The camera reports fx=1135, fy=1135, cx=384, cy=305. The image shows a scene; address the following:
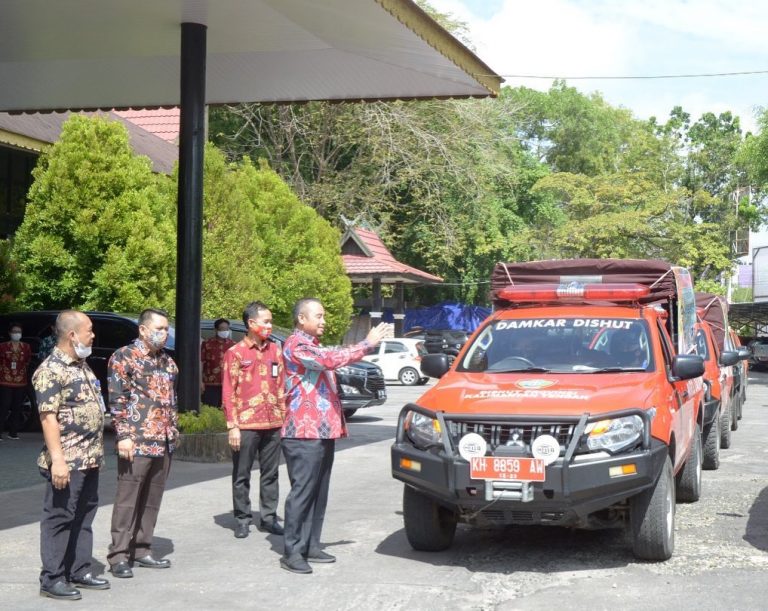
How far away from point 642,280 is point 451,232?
2967 centimetres

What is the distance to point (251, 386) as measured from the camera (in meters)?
8.88

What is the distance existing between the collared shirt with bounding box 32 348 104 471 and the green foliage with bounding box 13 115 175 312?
13.9 meters

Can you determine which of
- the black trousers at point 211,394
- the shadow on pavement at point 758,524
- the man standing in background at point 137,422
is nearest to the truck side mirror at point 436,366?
the man standing in background at point 137,422

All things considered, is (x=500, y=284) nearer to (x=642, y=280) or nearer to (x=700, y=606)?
(x=642, y=280)

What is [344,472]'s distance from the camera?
42.0ft

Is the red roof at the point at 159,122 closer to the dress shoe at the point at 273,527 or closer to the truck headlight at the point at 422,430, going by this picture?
the dress shoe at the point at 273,527

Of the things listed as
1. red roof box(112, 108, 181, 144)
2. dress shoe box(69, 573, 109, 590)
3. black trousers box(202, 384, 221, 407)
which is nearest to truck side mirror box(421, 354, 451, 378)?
dress shoe box(69, 573, 109, 590)

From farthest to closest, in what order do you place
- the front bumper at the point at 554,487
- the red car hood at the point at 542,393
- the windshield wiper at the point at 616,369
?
the windshield wiper at the point at 616,369 < the red car hood at the point at 542,393 < the front bumper at the point at 554,487

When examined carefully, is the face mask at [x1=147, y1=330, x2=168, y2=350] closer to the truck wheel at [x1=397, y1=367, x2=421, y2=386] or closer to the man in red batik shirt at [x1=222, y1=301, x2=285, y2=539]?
the man in red batik shirt at [x1=222, y1=301, x2=285, y2=539]

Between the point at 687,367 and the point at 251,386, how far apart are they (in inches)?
130

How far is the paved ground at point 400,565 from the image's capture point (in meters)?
6.74

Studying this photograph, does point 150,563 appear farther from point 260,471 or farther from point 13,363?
point 13,363

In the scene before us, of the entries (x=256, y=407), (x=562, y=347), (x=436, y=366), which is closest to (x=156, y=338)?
(x=256, y=407)

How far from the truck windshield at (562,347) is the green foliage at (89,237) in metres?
12.6
